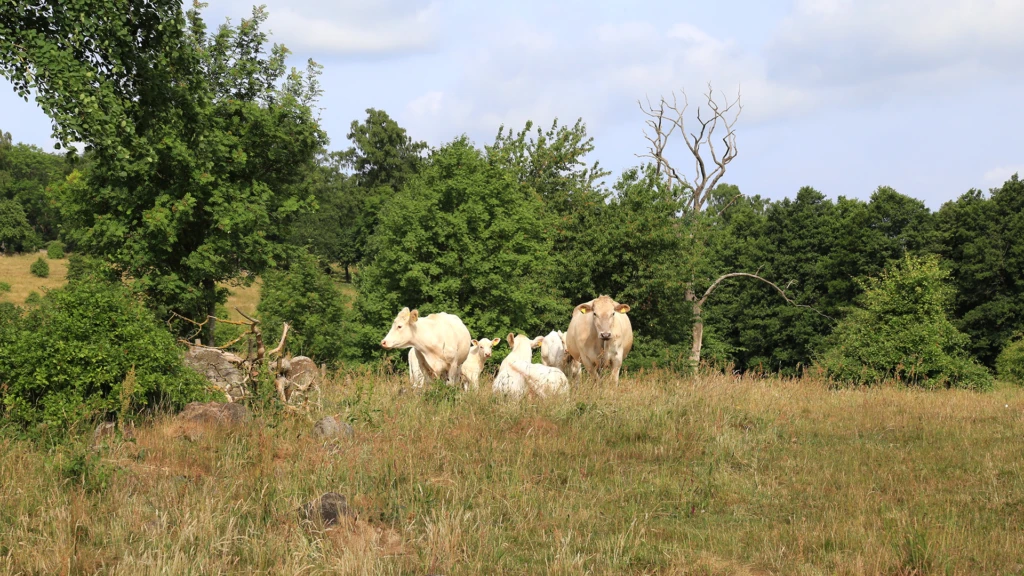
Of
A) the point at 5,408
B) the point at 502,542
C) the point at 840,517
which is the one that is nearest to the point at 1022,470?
the point at 840,517

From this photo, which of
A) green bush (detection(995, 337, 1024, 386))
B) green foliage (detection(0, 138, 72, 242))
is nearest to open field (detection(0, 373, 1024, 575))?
green bush (detection(995, 337, 1024, 386))

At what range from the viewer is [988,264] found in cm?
4431

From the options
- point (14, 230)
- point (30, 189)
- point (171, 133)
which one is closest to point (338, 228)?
point (14, 230)

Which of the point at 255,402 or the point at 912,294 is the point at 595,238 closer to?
the point at 912,294

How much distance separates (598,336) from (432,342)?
3.51m

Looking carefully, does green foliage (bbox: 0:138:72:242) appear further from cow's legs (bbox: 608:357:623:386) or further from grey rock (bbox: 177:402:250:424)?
grey rock (bbox: 177:402:250:424)

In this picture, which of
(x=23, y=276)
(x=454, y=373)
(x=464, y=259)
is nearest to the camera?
(x=454, y=373)

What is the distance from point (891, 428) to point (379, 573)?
29.2ft

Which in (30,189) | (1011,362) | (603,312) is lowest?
(603,312)

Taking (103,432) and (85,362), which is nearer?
(103,432)

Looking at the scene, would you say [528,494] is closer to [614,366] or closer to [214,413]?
[214,413]

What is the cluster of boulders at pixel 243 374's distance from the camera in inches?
429

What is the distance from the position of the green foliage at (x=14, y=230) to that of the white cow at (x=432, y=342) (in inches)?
3687

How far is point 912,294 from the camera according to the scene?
91.6ft
